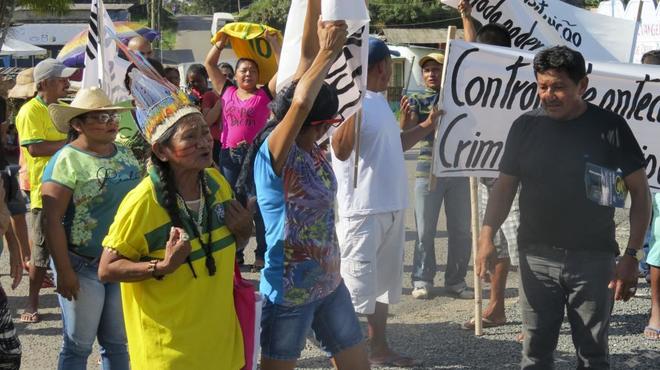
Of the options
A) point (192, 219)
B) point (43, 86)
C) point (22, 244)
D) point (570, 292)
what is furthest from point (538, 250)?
point (22, 244)

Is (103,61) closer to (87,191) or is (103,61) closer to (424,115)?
(87,191)

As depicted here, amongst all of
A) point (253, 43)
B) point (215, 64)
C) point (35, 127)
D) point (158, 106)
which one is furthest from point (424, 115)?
point (158, 106)

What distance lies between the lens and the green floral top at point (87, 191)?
447 cm

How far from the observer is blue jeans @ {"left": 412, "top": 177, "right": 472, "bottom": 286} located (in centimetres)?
759

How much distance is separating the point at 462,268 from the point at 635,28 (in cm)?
239

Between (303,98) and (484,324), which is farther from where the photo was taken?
(484,324)

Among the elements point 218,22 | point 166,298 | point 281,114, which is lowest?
point 218,22

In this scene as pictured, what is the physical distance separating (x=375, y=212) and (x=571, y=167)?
1363mm

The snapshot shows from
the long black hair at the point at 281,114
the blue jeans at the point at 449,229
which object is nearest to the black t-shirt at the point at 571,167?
the long black hair at the point at 281,114

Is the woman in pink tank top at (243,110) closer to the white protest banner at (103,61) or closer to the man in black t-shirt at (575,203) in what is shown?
the white protest banner at (103,61)

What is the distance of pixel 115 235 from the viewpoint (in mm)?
3502

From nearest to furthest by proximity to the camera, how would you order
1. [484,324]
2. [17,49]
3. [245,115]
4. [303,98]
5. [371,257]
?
[303,98] < [371,257] < [484,324] < [245,115] < [17,49]

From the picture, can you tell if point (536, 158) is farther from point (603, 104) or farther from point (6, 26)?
point (6, 26)

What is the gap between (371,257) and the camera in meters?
5.39
